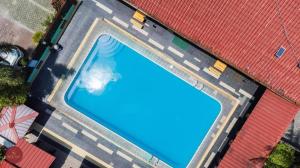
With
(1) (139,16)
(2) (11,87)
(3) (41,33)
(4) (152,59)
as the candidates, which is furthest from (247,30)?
(2) (11,87)

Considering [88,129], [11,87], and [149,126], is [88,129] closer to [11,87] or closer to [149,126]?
[149,126]

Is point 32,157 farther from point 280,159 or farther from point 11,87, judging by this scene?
point 280,159

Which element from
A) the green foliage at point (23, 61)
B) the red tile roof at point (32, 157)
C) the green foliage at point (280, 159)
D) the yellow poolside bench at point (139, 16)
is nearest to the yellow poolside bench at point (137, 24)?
the yellow poolside bench at point (139, 16)

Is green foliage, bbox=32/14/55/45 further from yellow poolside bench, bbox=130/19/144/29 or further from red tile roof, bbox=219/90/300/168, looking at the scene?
red tile roof, bbox=219/90/300/168

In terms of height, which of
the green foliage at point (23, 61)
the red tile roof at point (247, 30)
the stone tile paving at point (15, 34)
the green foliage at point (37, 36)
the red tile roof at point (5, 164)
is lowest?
the red tile roof at point (5, 164)

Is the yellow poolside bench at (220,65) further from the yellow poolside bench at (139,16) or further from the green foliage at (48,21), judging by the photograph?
the green foliage at (48,21)

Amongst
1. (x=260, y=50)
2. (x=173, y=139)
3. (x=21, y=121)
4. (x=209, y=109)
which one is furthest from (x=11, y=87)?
(x=260, y=50)
